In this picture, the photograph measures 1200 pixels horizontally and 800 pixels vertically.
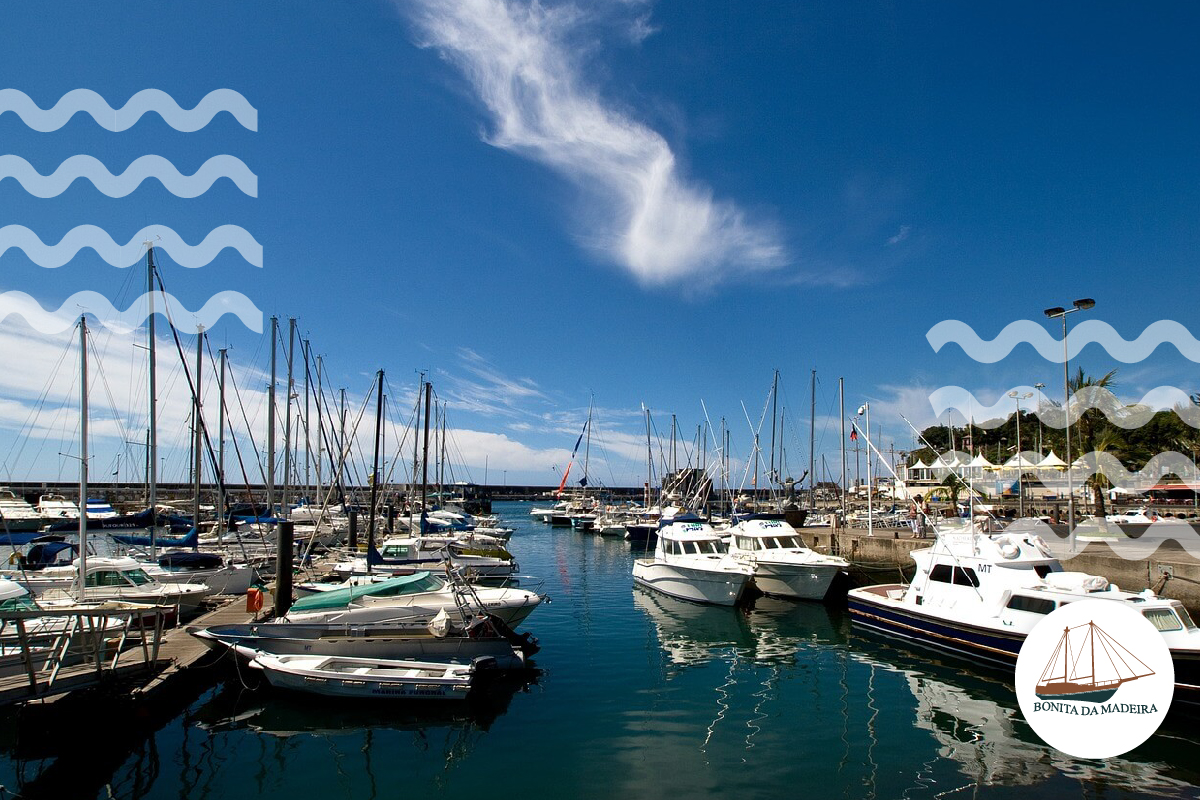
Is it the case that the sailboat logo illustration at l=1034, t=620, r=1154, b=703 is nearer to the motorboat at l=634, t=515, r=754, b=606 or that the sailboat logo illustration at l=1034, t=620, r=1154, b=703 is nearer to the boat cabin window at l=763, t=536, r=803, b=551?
the motorboat at l=634, t=515, r=754, b=606

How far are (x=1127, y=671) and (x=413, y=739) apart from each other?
1344 centimetres

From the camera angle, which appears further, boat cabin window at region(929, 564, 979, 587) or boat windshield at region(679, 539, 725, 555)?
→ boat windshield at region(679, 539, 725, 555)

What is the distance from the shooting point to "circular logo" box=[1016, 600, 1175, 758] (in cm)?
1191

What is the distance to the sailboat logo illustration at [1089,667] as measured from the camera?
1191cm

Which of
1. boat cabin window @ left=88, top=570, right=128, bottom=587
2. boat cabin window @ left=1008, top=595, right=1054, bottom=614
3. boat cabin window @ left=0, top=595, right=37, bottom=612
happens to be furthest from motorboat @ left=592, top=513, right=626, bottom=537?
boat cabin window @ left=0, top=595, right=37, bottom=612

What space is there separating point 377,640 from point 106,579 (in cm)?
1229

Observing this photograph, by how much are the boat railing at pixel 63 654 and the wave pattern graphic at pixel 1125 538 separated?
90.4 feet

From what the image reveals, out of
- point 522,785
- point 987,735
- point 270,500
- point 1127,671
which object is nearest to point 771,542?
point 987,735

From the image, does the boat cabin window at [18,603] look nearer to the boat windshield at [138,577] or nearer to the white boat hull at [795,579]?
the boat windshield at [138,577]

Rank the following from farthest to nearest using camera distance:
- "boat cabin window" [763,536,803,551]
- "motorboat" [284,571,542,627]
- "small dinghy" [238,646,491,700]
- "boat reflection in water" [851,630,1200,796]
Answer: "boat cabin window" [763,536,803,551], "motorboat" [284,571,542,627], "small dinghy" [238,646,491,700], "boat reflection in water" [851,630,1200,796]

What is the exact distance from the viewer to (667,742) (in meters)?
13.3

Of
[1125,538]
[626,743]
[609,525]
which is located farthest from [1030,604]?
[609,525]

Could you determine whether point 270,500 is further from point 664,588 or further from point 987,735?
point 987,735

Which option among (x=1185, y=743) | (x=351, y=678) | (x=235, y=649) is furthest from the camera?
(x=235, y=649)
